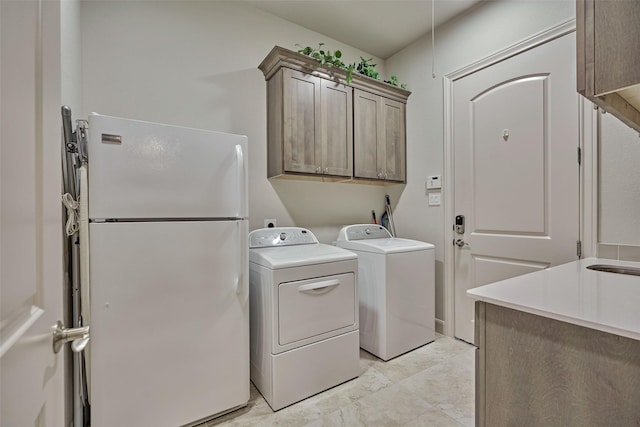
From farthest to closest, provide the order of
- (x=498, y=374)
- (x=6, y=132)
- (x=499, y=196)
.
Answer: (x=499, y=196)
(x=498, y=374)
(x=6, y=132)

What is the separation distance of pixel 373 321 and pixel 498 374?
1.40 m

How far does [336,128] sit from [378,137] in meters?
0.49

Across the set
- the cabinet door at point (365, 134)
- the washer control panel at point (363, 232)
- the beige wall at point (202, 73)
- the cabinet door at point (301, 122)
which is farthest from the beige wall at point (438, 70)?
the cabinet door at point (301, 122)

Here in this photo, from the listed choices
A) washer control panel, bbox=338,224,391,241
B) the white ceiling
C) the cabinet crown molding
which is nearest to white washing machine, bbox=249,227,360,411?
washer control panel, bbox=338,224,391,241

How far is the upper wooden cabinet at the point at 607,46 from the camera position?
745 millimetres

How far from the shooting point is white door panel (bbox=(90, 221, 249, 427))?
1.35 meters

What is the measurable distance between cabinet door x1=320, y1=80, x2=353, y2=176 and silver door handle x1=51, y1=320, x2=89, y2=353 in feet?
6.58

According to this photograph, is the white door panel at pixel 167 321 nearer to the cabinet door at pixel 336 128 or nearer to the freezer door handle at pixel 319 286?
the freezer door handle at pixel 319 286

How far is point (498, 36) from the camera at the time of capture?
231 cm

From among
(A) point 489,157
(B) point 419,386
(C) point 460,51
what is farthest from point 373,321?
(C) point 460,51

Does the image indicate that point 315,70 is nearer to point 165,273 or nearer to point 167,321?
point 165,273

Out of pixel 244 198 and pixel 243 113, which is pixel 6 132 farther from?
pixel 243 113

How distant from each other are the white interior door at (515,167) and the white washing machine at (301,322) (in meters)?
1.19

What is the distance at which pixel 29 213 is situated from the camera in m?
0.44
